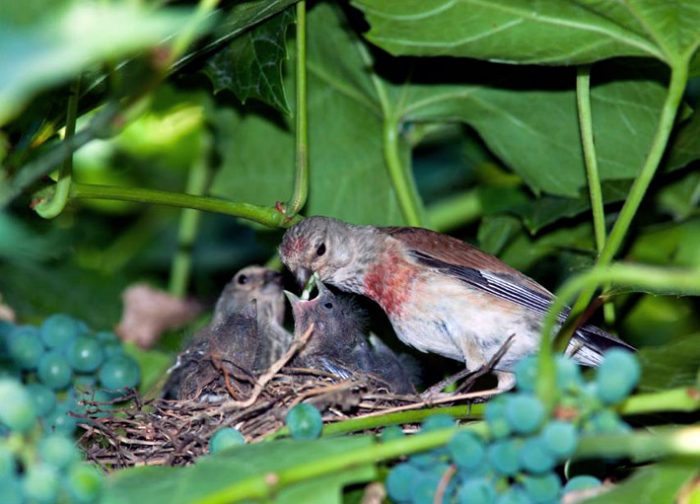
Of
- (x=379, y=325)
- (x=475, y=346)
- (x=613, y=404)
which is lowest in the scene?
(x=379, y=325)

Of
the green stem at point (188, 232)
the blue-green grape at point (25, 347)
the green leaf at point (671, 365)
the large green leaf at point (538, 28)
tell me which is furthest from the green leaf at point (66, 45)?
the green stem at point (188, 232)

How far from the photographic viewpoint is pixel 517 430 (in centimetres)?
229

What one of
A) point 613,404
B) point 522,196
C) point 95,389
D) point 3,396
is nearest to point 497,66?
point 522,196

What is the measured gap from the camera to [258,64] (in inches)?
162

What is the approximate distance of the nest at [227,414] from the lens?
3.46 metres

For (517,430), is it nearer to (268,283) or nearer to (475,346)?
(475,346)

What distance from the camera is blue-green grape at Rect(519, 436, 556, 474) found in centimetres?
229

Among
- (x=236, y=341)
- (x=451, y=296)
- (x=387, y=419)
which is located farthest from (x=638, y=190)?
(x=236, y=341)

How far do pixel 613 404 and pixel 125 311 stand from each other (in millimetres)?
3834

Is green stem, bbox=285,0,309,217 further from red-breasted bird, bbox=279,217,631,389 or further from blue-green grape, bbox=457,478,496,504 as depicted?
blue-green grape, bbox=457,478,496,504

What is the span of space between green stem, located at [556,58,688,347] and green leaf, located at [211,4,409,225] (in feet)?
5.16

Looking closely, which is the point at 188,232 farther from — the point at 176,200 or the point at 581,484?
the point at 581,484

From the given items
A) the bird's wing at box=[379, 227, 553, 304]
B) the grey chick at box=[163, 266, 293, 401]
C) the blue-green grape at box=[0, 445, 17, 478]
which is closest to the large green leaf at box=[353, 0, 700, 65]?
the bird's wing at box=[379, 227, 553, 304]

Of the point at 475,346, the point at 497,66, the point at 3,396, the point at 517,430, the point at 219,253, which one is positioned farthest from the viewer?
the point at 219,253
